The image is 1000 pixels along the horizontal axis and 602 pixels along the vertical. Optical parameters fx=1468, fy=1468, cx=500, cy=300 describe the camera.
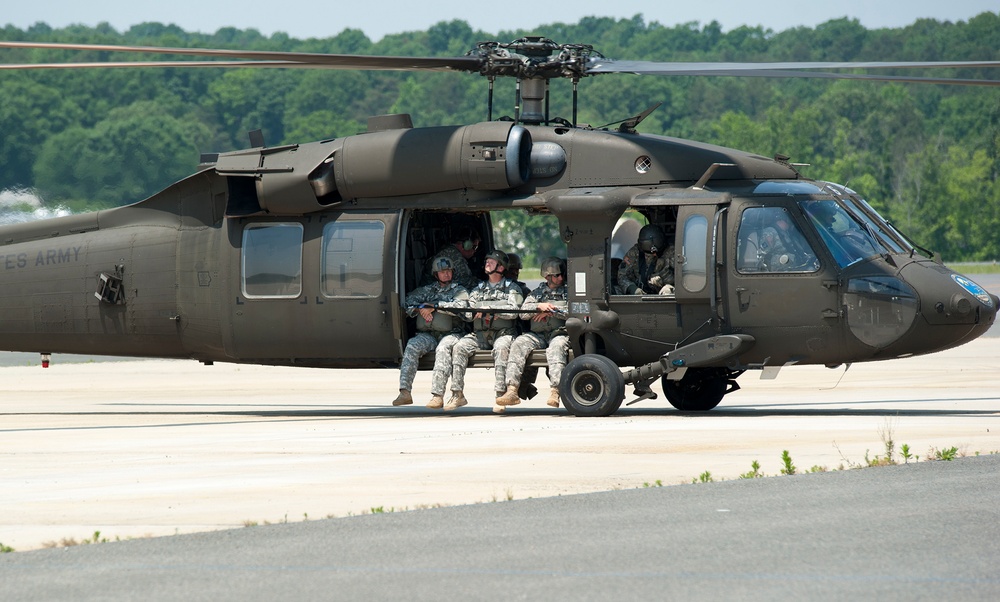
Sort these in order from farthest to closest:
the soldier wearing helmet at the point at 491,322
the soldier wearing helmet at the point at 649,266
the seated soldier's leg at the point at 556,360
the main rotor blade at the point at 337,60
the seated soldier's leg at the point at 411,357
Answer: the seated soldier's leg at the point at 411,357 < the soldier wearing helmet at the point at 491,322 < the seated soldier's leg at the point at 556,360 < the soldier wearing helmet at the point at 649,266 < the main rotor blade at the point at 337,60

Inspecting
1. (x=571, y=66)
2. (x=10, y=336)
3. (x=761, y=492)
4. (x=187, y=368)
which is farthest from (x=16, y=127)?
(x=761, y=492)

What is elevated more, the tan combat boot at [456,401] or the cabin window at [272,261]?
the cabin window at [272,261]

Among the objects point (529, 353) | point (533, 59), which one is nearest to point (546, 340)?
point (529, 353)

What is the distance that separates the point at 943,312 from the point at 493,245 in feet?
18.3

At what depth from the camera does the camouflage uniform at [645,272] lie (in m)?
15.5

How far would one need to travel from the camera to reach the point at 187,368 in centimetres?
2809

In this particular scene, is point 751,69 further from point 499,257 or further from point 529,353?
point 529,353

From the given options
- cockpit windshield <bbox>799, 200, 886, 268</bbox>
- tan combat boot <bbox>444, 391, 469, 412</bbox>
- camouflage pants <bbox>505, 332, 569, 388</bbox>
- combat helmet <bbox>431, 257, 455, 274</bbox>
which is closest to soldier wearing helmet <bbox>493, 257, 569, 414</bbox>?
camouflage pants <bbox>505, 332, 569, 388</bbox>

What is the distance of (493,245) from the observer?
17.7 m

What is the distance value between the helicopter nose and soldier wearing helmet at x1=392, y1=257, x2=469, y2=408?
187 inches

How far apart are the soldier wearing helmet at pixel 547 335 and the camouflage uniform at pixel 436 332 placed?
2.29 ft

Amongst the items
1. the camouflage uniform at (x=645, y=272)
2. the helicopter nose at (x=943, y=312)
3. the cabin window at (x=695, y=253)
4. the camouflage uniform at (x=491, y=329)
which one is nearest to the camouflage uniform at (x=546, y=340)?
the camouflage uniform at (x=491, y=329)

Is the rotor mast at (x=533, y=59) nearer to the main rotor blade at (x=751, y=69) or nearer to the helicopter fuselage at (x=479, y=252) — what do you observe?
the main rotor blade at (x=751, y=69)

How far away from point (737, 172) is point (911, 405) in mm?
3484
